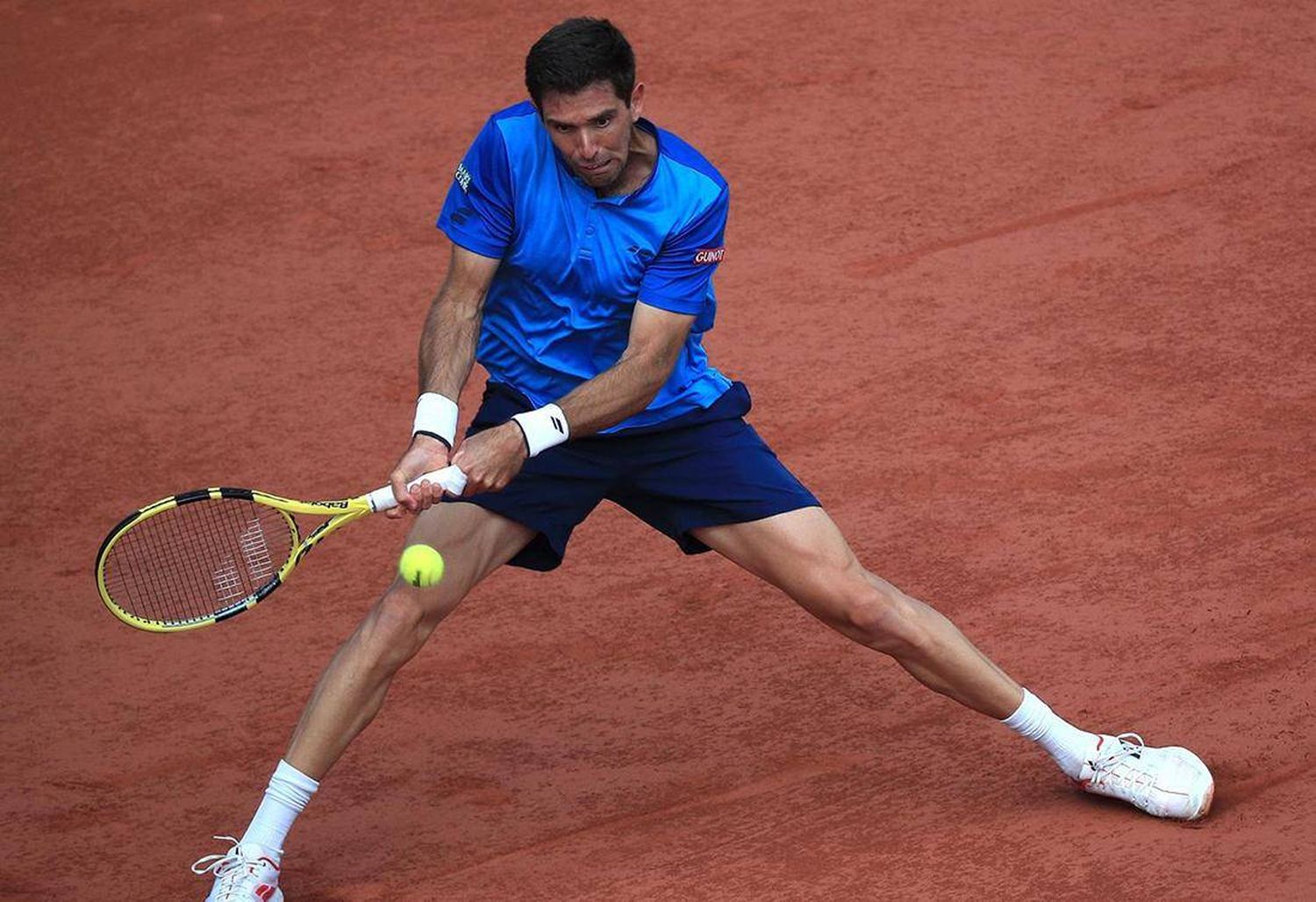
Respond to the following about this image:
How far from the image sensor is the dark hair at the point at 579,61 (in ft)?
13.7

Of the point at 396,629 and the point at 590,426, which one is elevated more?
the point at 590,426

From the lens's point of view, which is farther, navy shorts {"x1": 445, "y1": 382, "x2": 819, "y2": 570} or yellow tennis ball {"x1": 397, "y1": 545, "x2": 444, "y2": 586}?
navy shorts {"x1": 445, "y1": 382, "x2": 819, "y2": 570}

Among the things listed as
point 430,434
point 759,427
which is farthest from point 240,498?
point 759,427

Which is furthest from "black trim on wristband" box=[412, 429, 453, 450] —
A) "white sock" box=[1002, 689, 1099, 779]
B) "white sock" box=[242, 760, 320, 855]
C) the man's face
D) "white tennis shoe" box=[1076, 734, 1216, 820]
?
"white tennis shoe" box=[1076, 734, 1216, 820]

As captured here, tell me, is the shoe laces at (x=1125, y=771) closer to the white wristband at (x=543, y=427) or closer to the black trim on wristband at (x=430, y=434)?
the white wristband at (x=543, y=427)

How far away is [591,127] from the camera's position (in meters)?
4.23

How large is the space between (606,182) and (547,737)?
163 centimetres

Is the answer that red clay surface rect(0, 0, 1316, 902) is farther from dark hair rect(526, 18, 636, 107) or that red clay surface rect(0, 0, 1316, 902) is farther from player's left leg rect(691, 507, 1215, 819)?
dark hair rect(526, 18, 636, 107)

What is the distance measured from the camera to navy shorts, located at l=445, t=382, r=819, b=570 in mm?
4527

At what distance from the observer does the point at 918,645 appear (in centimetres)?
452

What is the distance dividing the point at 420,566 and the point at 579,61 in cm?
111

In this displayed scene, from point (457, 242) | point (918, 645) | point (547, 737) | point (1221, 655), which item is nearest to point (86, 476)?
point (547, 737)

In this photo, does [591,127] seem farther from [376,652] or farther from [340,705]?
[340,705]

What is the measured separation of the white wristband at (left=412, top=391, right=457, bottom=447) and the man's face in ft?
1.92
